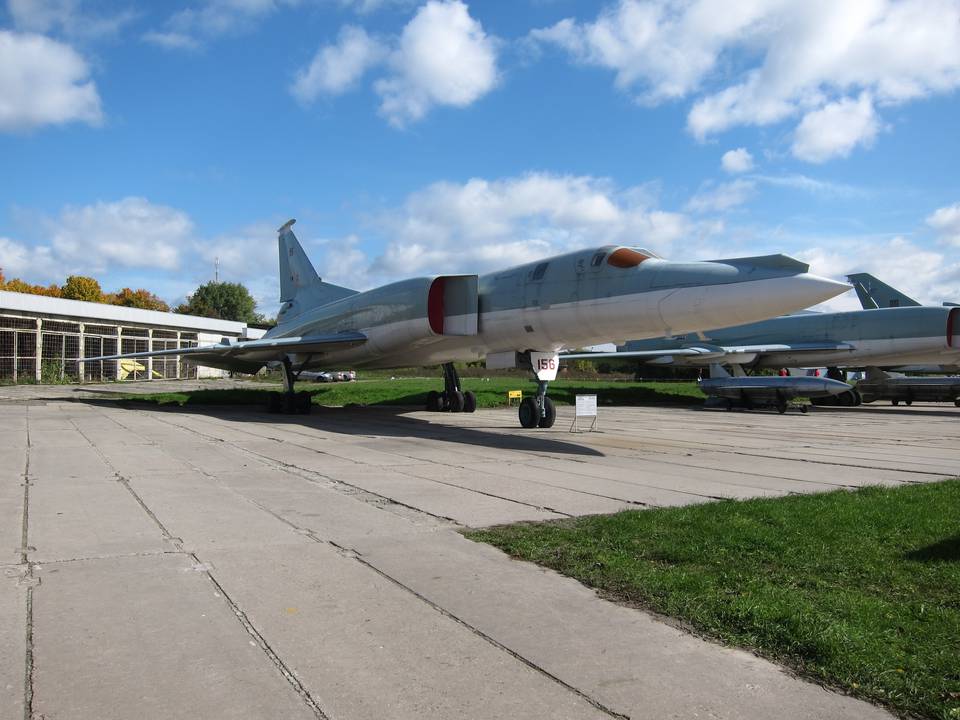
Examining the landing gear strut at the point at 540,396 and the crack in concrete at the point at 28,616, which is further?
the landing gear strut at the point at 540,396

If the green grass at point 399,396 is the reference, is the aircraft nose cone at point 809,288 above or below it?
above

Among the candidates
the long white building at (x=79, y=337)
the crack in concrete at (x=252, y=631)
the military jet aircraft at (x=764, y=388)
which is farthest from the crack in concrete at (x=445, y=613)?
the long white building at (x=79, y=337)

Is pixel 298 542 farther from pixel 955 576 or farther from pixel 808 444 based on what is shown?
pixel 808 444

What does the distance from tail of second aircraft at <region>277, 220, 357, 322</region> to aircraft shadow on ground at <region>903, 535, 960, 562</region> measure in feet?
56.4

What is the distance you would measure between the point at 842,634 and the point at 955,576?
1255 mm

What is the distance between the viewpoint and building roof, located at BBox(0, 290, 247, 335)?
101ft

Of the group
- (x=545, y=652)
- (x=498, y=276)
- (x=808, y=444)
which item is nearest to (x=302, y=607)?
(x=545, y=652)

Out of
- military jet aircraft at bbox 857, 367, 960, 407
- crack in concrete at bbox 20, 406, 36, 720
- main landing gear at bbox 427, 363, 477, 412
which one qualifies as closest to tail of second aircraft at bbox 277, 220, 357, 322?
main landing gear at bbox 427, 363, 477, 412

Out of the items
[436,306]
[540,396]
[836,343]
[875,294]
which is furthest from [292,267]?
[875,294]

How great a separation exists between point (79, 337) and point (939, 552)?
Result: 126 ft

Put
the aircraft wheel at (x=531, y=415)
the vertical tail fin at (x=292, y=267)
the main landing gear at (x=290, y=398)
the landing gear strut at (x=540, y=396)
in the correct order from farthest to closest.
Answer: the vertical tail fin at (x=292, y=267)
the main landing gear at (x=290, y=398)
the aircraft wheel at (x=531, y=415)
the landing gear strut at (x=540, y=396)

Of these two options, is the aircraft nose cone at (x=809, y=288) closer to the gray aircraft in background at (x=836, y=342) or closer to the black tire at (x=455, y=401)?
the black tire at (x=455, y=401)

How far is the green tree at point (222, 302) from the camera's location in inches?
3669

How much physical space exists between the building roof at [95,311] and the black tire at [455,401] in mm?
19750
